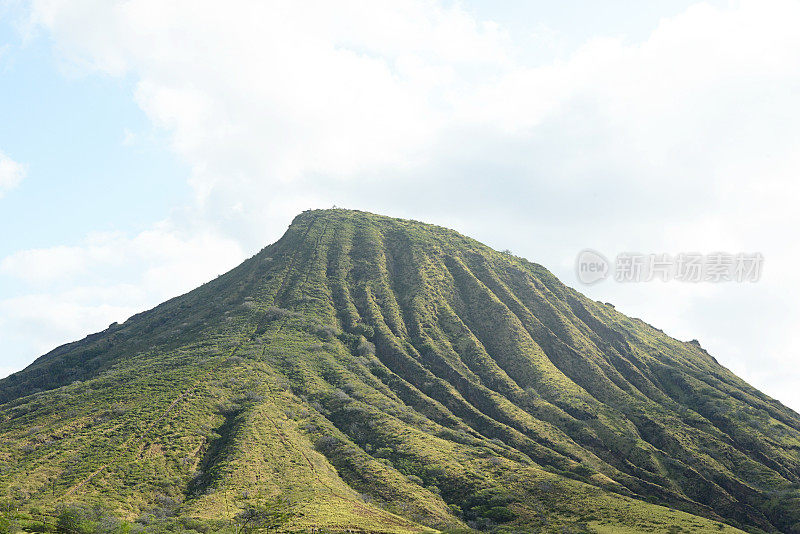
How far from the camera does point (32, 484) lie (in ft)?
240

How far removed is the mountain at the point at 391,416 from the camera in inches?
3187

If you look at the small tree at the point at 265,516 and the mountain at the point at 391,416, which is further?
the mountain at the point at 391,416

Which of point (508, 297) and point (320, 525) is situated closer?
point (320, 525)

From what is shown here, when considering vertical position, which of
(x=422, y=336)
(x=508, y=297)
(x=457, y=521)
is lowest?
(x=457, y=521)

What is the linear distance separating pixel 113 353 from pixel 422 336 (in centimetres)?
8841

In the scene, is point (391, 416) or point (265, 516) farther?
point (391, 416)

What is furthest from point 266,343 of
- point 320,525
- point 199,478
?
point 320,525

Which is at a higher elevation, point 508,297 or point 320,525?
point 508,297

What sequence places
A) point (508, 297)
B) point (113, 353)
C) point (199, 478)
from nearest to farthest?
point (199, 478) < point (113, 353) < point (508, 297)

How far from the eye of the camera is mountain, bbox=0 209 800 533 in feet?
266

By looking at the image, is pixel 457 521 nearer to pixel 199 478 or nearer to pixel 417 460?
pixel 417 460

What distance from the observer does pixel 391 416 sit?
4631 inches

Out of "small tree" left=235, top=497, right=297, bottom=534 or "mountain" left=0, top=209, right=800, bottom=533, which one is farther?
"mountain" left=0, top=209, right=800, bottom=533

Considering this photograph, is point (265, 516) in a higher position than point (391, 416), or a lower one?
lower
